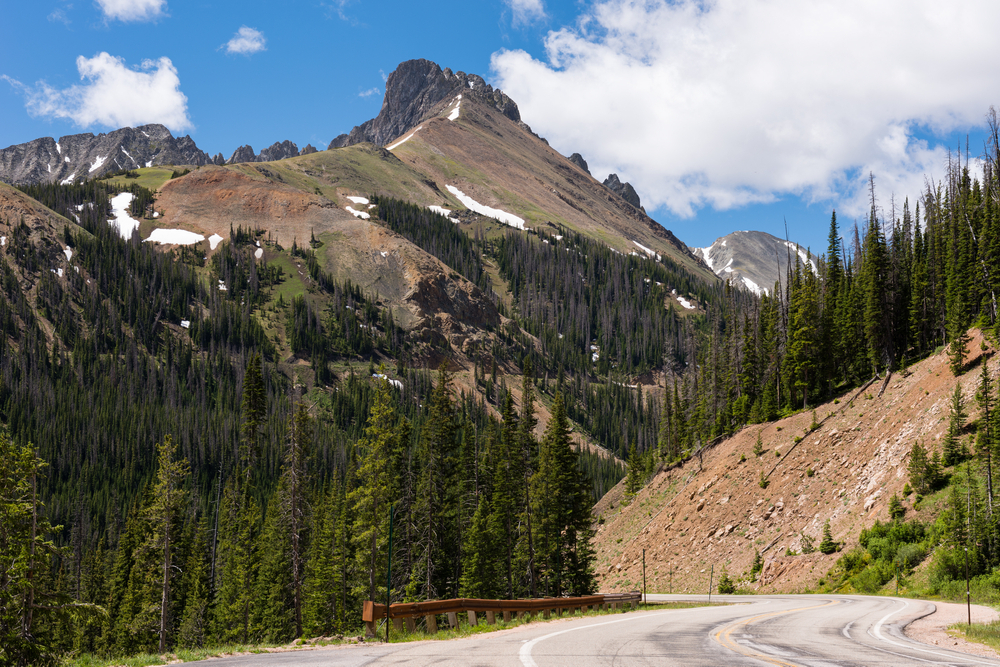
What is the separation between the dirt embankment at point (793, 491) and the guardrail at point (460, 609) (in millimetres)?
22575

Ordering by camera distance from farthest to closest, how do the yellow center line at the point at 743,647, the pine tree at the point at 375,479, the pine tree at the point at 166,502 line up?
the pine tree at the point at 166,502 → the pine tree at the point at 375,479 → the yellow center line at the point at 743,647

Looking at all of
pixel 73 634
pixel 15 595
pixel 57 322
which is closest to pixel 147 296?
pixel 57 322

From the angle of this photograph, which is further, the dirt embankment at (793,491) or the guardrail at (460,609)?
the dirt embankment at (793,491)

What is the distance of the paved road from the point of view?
1058 centimetres

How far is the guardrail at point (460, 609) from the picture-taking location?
17.0 metres

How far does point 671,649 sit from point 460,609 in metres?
8.19

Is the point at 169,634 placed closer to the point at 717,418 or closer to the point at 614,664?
the point at 614,664

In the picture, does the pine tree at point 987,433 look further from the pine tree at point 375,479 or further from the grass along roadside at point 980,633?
the pine tree at point 375,479

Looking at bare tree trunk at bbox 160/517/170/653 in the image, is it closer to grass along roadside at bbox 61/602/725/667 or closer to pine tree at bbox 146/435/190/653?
pine tree at bbox 146/435/190/653

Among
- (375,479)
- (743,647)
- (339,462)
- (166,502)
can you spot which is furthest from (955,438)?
(339,462)

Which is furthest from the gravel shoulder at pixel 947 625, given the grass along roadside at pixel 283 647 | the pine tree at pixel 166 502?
the pine tree at pixel 166 502

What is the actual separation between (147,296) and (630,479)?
5606 inches

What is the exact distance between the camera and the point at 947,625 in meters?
18.5

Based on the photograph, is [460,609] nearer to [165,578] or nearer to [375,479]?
→ [375,479]
